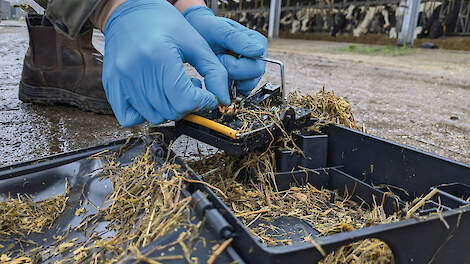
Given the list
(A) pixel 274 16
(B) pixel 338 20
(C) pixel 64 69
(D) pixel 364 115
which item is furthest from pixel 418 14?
(C) pixel 64 69

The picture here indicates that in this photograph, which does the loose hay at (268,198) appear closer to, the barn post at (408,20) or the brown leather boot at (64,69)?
the brown leather boot at (64,69)

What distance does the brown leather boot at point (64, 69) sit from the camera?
196 centimetres

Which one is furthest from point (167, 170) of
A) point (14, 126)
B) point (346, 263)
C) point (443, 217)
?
point (14, 126)

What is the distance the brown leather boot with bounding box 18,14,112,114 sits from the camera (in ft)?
6.44

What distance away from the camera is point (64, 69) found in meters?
1.99

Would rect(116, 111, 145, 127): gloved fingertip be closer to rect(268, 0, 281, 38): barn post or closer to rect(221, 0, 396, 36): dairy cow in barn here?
rect(221, 0, 396, 36): dairy cow in barn

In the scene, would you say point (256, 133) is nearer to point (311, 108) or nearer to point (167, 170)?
point (167, 170)

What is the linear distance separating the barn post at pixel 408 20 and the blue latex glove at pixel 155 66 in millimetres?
7293

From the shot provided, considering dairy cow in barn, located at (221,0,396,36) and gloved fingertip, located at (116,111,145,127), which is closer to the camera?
gloved fingertip, located at (116,111,145,127)

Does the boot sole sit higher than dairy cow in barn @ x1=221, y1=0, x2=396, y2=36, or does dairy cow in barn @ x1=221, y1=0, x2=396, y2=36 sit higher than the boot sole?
dairy cow in barn @ x1=221, y1=0, x2=396, y2=36

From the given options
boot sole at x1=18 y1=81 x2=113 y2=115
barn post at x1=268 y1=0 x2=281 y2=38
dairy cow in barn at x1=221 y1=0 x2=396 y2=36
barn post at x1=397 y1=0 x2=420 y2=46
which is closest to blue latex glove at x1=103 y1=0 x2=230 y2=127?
boot sole at x1=18 y1=81 x2=113 y2=115

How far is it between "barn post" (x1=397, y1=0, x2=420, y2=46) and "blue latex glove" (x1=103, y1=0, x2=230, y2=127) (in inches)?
287

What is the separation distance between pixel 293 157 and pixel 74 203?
608 mm

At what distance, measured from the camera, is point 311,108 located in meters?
1.20
